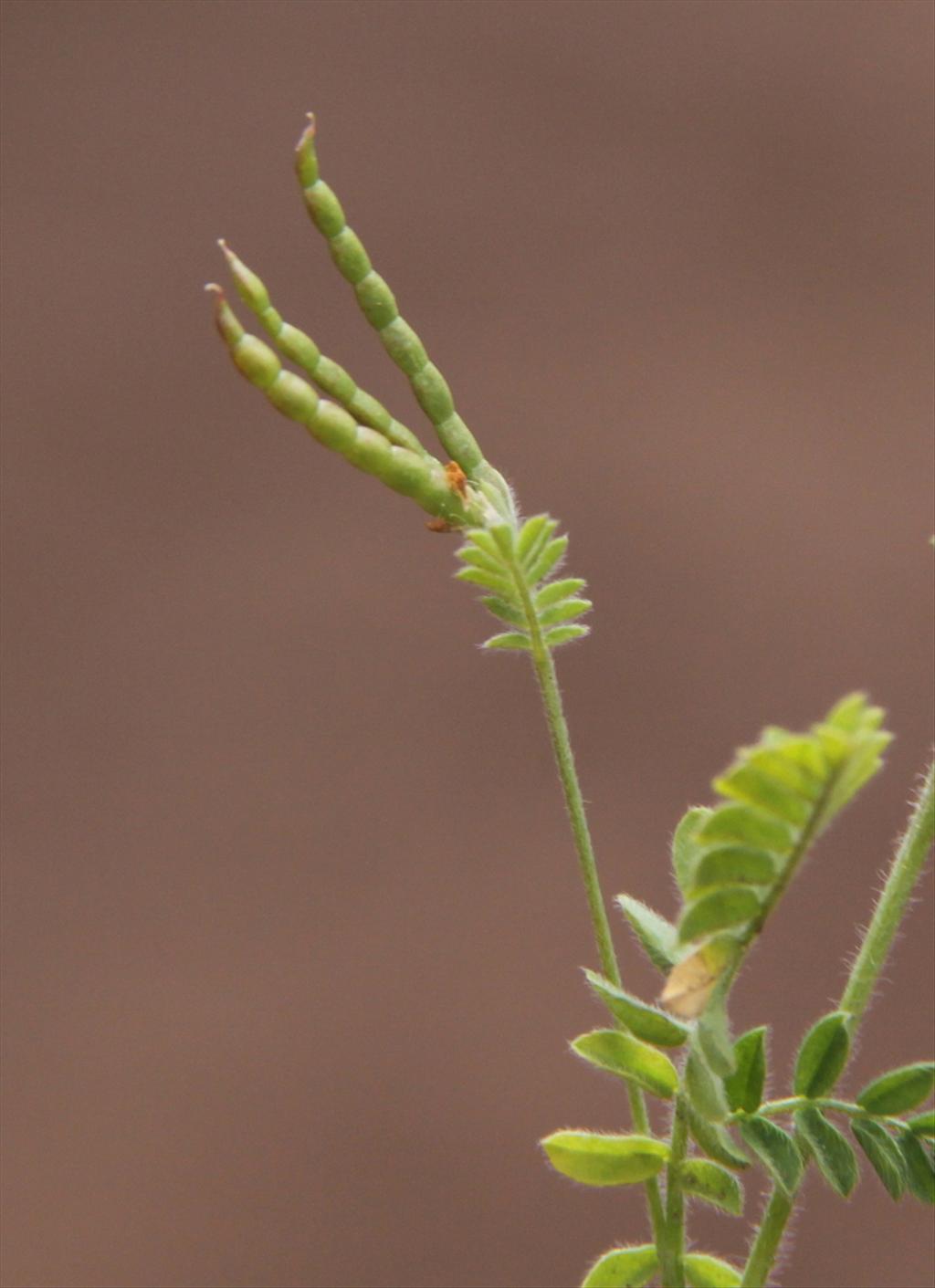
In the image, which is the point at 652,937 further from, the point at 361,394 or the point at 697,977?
the point at 361,394

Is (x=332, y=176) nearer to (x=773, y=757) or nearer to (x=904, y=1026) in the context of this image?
(x=904, y=1026)

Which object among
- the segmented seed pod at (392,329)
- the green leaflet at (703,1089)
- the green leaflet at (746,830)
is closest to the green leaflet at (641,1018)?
the green leaflet at (703,1089)

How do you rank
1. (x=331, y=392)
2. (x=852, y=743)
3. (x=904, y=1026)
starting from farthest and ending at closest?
(x=904, y=1026)
(x=331, y=392)
(x=852, y=743)

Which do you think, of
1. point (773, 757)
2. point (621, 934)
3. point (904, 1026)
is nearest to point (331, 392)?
point (773, 757)

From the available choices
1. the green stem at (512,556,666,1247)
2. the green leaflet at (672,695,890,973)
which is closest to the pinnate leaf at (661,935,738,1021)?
the green leaflet at (672,695,890,973)

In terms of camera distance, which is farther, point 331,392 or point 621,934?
point 621,934

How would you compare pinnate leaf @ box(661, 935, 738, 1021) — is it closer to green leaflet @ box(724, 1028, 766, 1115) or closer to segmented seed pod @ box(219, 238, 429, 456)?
green leaflet @ box(724, 1028, 766, 1115)

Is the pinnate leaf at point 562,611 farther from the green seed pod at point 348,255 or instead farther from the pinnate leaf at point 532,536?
the green seed pod at point 348,255
